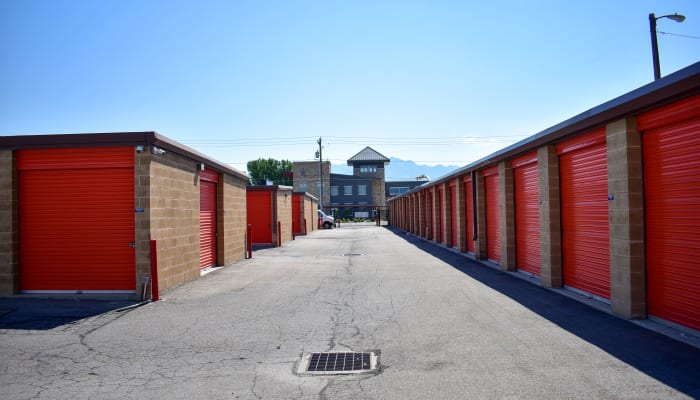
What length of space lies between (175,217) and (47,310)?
133 inches

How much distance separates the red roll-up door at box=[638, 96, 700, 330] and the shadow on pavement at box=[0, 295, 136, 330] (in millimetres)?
9679

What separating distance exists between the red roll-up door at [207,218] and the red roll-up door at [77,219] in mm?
3657

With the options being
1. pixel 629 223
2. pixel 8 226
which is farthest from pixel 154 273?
pixel 629 223

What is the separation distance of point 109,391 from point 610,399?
510cm

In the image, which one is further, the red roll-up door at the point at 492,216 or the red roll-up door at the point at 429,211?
the red roll-up door at the point at 429,211

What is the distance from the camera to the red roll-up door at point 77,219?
9.74 m

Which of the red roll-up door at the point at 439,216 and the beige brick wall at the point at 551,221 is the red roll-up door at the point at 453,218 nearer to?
the red roll-up door at the point at 439,216

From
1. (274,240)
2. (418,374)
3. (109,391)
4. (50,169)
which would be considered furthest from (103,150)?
(274,240)

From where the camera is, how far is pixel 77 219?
985cm

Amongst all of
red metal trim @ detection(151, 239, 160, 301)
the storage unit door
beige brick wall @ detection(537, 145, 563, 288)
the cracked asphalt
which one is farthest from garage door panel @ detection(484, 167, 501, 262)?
the storage unit door

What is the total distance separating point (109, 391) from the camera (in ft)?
15.2

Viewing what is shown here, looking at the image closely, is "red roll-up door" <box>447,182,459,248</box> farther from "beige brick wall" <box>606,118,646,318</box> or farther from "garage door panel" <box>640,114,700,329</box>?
"garage door panel" <box>640,114,700,329</box>

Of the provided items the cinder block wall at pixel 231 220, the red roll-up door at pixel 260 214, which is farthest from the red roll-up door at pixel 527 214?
the red roll-up door at pixel 260 214

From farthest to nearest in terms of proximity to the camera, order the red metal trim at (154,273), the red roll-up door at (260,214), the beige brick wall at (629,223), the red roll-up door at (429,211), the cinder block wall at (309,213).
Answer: the cinder block wall at (309,213)
the red roll-up door at (429,211)
the red roll-up door at (260,214)
the red metal trim at (154,273)
the beige brick wall at (629,223)
